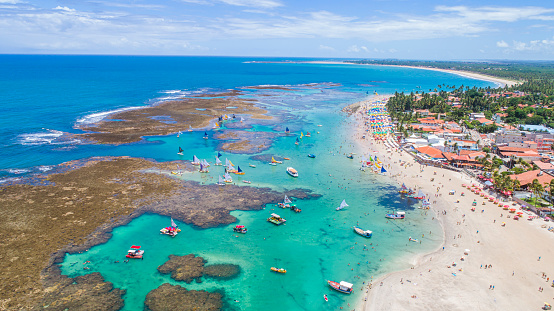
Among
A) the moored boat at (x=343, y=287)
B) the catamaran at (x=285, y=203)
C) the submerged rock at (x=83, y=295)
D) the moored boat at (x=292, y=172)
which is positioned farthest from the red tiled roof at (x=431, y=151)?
the submerged rock at (x=83, y=295)

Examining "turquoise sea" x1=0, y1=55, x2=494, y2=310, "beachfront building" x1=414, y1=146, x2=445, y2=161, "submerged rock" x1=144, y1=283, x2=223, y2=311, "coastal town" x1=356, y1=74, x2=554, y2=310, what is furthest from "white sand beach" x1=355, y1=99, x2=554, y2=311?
"beachfront building" x1=414, y1=146, x2=445, y2=161

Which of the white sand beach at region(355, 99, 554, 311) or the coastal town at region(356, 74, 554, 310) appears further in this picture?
the coastal town at region(356, 74, 554, 310)

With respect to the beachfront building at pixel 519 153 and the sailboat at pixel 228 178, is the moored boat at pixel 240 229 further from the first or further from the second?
the beachfront building at pixel 519 153

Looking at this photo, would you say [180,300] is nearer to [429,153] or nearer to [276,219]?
[276,219]

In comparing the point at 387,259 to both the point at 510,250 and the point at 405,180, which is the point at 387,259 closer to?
the point at 510,250

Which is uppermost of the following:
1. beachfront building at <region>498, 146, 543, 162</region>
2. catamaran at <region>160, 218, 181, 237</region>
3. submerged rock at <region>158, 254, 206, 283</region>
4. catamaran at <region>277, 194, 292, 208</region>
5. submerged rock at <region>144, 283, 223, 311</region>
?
beachfront building at <region>498, 146, 543, 162</region>

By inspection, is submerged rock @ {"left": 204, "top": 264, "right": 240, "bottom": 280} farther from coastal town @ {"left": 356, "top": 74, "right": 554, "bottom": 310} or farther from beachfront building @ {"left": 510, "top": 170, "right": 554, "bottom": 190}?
beachfront building @ {"left": 510, "top": 170, "right": 554, "bottom": 190}

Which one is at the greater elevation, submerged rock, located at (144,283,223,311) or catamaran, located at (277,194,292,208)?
catamaran, located at (277,194,292,208)
